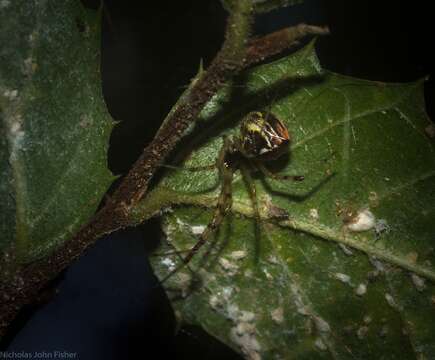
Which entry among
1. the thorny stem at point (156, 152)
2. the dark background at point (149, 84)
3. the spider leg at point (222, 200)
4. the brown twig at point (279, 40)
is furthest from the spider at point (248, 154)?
the dark background at point (149, 84)

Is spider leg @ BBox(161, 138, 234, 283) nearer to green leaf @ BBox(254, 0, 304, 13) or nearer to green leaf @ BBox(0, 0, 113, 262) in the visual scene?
green leaf @ BBox(0, 0, 113, 262)

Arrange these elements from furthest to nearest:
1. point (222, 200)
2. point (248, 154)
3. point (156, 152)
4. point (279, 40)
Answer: point (248, 154) < point (222, 200) < point (156, 152) < point (279, 40)

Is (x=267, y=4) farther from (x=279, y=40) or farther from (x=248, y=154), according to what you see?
(x=248, y=154)

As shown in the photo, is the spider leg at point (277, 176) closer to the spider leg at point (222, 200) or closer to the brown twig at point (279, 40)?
the spider leg at point (222, 200)

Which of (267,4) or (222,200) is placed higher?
(267,4)

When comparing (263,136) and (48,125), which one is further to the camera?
(263,136)

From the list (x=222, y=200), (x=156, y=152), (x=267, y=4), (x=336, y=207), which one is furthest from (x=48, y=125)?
(x=336, y=207)
